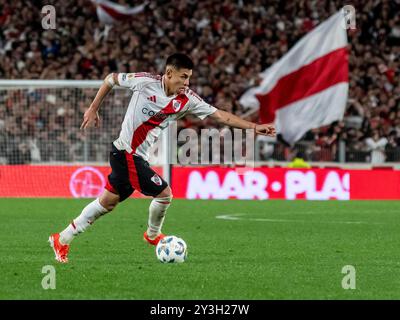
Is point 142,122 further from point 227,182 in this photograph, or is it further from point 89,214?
point 227,182

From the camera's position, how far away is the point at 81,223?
36.1 feet

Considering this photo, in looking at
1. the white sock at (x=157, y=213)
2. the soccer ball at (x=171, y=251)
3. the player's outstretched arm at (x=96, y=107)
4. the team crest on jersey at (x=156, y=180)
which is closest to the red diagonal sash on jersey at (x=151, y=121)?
the team crest on jersey at (x=156, y=180)

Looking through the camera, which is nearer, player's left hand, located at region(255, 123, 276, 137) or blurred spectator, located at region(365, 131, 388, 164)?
player's left hand, located at region(255, 123, 276, 137)

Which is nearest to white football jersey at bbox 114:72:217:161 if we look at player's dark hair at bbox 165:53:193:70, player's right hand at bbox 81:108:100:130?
player's dark hair at bbox 165:53:193:70

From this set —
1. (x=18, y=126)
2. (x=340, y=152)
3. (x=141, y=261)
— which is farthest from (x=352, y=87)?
(x=141, y=261)

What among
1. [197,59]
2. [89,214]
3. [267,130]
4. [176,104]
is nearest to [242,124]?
[267,130]

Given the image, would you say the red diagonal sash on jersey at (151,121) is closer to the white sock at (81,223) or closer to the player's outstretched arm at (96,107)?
the player's outstretched arm at (96,107)

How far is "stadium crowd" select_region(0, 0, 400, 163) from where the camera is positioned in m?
24.5

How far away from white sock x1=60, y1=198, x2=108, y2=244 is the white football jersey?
0.70m

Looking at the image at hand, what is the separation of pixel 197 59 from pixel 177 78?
17.9 meters

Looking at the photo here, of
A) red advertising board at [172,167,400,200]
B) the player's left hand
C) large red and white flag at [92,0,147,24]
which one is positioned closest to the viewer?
the player's left hand

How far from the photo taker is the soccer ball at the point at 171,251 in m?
10.8

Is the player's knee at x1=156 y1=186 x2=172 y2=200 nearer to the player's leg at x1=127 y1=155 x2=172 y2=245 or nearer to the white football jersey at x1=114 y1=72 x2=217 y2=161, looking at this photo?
the player's leg at x1=127 y1=155 x2=172 y2=245

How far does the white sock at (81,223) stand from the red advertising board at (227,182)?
42.0 ft
